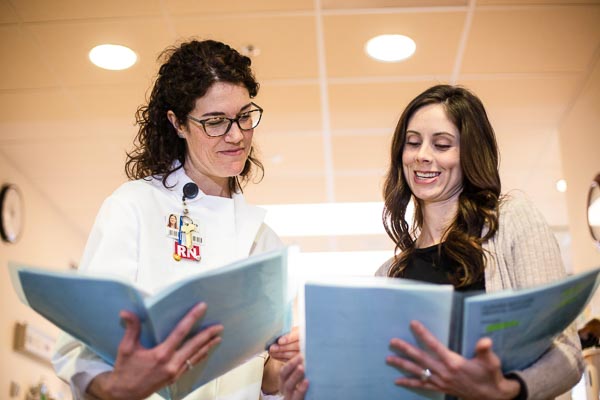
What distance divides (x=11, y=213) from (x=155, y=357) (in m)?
4.12

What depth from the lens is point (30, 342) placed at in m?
5.18

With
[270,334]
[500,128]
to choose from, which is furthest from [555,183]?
[270,334]

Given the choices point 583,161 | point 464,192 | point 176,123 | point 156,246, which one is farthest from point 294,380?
point 583,161

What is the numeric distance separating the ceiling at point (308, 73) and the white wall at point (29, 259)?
177mm

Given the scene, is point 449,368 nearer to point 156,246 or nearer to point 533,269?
point 533,269

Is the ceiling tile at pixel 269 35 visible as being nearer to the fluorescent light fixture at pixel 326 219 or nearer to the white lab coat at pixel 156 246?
the white lab coat at pixel 156 246

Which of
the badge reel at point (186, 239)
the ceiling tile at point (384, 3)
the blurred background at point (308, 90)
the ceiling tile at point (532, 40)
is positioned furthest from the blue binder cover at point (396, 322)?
the ceiling tile at point (532, 40)

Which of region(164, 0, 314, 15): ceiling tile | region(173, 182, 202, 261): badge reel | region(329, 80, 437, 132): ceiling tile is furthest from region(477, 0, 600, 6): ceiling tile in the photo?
region(173, 182, 202, 261): badge reel

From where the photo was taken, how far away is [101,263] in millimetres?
1711

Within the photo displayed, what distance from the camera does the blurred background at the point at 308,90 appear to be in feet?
12.2

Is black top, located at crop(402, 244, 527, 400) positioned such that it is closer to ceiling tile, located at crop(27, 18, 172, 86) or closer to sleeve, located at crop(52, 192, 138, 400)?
sleeve, located at crop(52, 192, 138, 400)

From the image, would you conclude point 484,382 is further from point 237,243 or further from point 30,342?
point 30,342

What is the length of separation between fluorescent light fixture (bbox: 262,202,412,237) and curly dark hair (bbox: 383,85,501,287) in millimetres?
3900

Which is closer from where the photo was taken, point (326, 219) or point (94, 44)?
point (94, 44)
